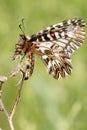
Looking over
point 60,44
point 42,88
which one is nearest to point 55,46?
point 60,44

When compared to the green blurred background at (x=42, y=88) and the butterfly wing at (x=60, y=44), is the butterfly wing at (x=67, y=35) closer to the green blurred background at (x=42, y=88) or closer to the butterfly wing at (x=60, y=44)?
the butterfly wing at (x=60, y=44)

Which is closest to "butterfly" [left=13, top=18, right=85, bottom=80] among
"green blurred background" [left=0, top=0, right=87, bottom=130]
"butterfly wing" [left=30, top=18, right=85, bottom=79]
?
"butterfly wing" [left=30, top=18, right=85, bottom=79]

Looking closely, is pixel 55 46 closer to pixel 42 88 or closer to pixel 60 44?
pixel 60 44

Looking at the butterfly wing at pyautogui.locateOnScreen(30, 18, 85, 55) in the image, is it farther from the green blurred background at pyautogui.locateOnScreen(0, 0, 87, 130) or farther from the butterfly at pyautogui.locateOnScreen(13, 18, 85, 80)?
the green blurred background at pyautogui.locateOnScreen(0, 0, 87, 130)

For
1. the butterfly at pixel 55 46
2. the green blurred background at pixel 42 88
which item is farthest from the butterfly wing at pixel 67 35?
the green blurred background at pixel 42 88

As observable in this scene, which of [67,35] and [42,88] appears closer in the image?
[67,35]

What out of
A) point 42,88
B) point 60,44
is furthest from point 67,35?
point 42,88
